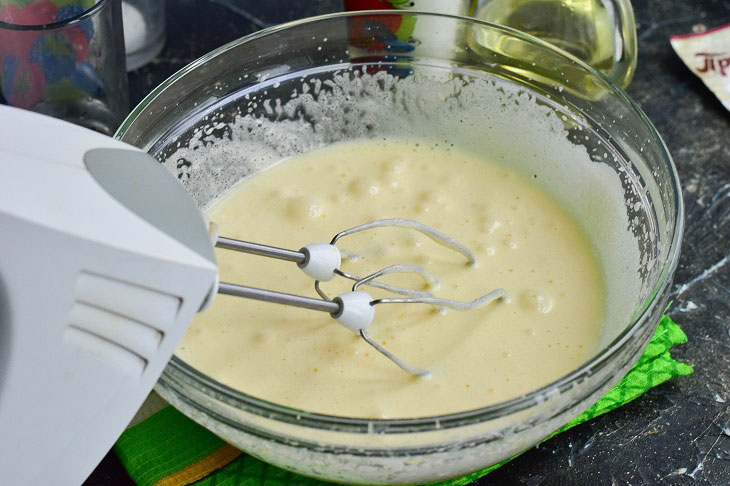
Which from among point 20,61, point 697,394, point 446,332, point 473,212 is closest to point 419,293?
point 446,332

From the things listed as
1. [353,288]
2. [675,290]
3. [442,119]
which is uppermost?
[442,119]

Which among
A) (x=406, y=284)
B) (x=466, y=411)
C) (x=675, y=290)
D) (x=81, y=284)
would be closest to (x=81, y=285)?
(x=81, y=284)

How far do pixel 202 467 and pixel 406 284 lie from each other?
0.30 metres

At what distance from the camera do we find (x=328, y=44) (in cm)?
123

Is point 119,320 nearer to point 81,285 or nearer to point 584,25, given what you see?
point 81,285

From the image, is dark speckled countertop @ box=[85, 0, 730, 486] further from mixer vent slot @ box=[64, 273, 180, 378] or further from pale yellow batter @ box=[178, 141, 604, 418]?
mixer vent slot @ box=[64, 273, 180, 378]

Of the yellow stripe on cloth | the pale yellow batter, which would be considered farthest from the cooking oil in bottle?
the yellow stripe on cloth

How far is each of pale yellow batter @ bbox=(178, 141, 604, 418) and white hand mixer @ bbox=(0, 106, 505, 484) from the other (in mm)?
244

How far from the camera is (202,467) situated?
3.22 ft

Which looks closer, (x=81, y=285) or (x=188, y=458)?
(x=81, y=285)

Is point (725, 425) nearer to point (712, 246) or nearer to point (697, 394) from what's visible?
point (697, 394)

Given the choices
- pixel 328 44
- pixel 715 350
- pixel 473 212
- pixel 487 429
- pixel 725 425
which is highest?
pixel 328 44

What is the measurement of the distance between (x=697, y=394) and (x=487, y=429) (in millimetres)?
410

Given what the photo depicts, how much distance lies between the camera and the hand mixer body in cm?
68
